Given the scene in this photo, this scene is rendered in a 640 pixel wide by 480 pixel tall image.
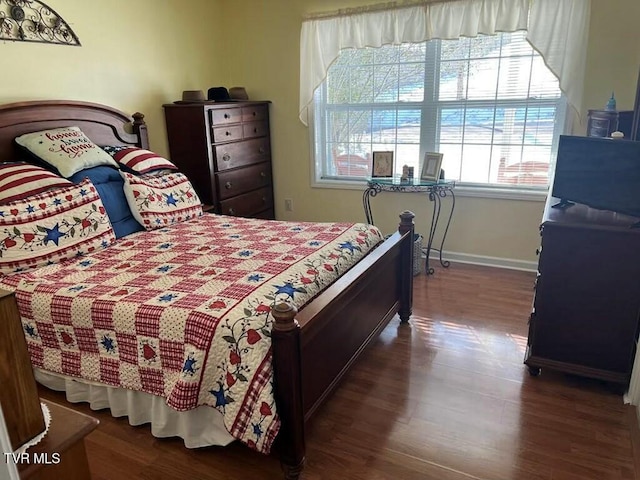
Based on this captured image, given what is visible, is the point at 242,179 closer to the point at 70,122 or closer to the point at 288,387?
the point at 70,122

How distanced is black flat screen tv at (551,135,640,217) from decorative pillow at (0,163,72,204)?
265 centimetres

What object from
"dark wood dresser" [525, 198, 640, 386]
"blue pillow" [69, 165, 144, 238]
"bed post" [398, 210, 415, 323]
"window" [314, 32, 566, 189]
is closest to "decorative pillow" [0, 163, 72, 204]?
"blue pillow" [69, 165, 144, 238]

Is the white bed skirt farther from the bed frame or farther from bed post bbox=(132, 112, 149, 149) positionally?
bed post bbox=(132, 112, 149, 149)

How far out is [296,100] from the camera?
4.38 metres

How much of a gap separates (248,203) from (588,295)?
9.56 feet

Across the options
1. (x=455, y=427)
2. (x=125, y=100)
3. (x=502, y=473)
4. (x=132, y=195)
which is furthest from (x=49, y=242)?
(x=502, y=473)

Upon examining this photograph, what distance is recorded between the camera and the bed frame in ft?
5.60

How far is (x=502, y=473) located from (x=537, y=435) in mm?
304

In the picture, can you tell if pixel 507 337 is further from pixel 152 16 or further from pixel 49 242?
pixel 152 16

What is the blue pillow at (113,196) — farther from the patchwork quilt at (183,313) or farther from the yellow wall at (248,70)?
the yellow wall at (248,70)

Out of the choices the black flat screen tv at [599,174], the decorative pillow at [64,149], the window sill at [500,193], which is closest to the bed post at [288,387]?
the black flat screen tv at [599,174]

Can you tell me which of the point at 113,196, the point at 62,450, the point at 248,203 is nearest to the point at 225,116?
the point at 248,203

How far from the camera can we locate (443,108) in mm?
3906

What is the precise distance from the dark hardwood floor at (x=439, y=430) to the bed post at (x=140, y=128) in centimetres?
201
